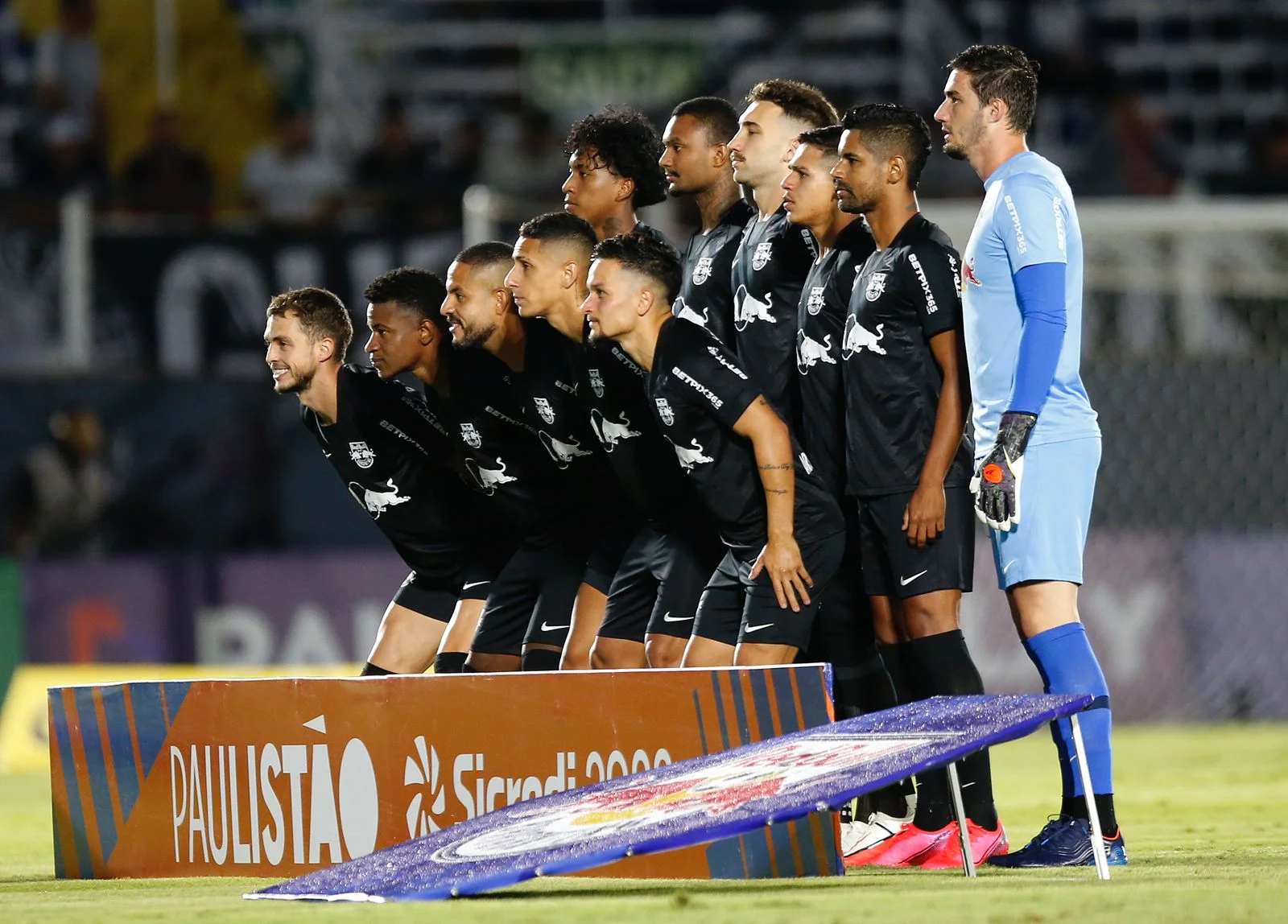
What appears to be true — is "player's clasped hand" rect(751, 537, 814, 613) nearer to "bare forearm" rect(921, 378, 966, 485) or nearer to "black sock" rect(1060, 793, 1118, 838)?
"bare forearm" rect(921, 378, 966, 485)

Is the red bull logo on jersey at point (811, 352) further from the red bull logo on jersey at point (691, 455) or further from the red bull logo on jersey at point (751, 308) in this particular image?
the red bull logo on jersey at point (691, 455)

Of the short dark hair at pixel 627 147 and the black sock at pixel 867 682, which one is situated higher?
the short dark hair at pixel 627 147

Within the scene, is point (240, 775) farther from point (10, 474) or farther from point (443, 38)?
point (443, 38)

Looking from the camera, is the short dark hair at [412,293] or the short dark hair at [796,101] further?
the short dark hair at [412,293]

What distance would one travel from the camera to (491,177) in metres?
16.1

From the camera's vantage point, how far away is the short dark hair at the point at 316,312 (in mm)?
7203

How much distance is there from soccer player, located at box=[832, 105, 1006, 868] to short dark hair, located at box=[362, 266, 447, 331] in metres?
1.72

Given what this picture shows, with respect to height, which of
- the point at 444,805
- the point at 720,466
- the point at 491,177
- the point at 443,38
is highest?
the point at 443,38

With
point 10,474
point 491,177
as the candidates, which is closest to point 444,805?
point 10,474

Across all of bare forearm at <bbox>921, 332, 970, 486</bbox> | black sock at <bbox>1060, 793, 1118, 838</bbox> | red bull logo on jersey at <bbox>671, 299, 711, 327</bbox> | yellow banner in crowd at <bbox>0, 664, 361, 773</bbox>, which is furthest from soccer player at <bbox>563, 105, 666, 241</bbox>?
yellow banner in crowd at <bbox>0, 664, 361, 773</bbox>

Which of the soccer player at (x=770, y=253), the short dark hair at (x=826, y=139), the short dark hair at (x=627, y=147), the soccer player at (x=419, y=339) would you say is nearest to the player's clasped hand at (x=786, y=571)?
the soccer player at (x=770, y=253)

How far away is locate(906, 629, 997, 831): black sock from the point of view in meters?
6.02

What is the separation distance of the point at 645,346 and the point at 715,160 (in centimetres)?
103

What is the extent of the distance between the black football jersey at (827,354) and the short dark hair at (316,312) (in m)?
1.70
